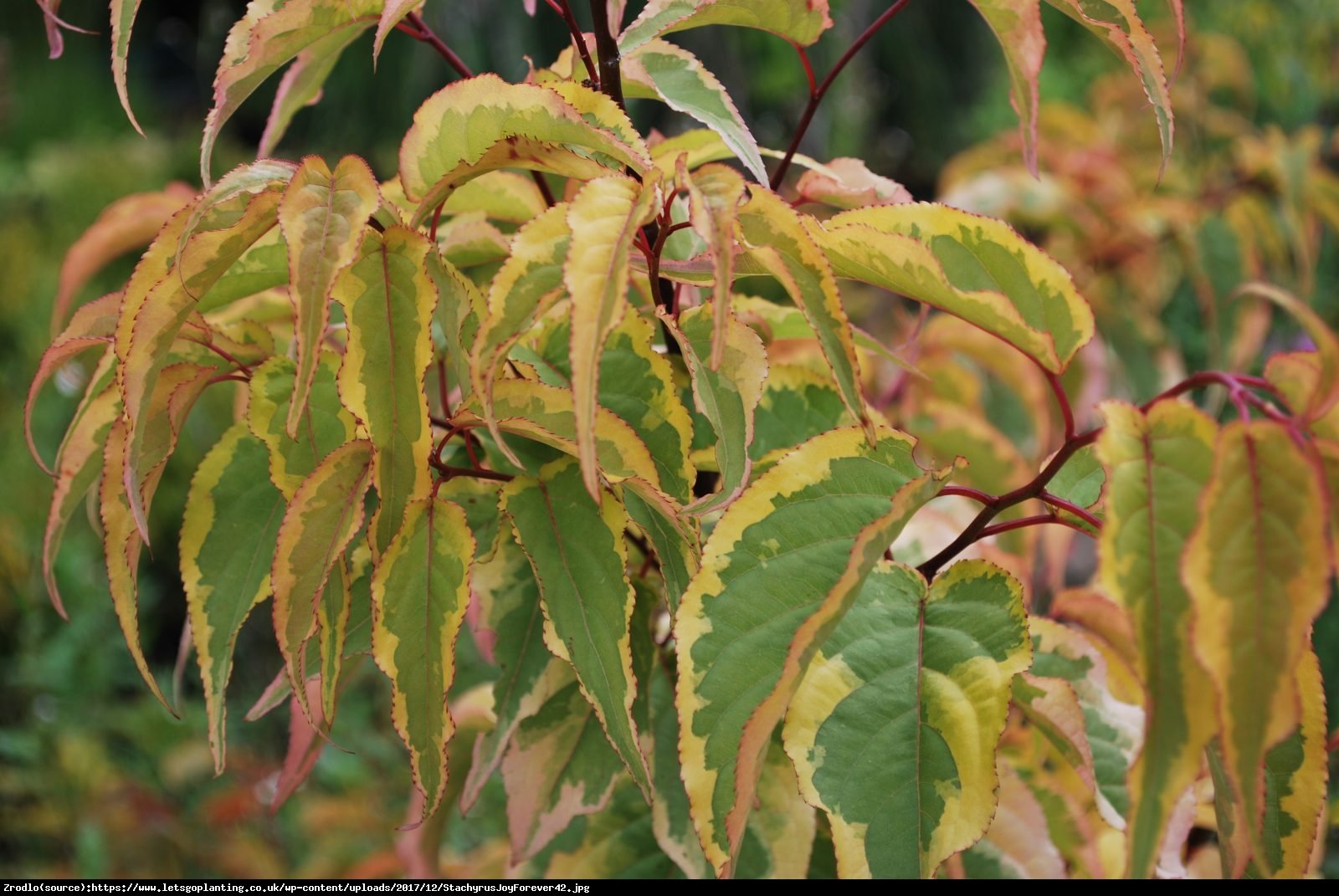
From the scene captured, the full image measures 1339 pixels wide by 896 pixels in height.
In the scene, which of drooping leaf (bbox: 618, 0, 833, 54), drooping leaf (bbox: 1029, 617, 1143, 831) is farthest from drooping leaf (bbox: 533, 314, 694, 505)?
drooping leaf (bbox: 1029, 617, 1143, 831)

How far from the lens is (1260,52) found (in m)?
2.21

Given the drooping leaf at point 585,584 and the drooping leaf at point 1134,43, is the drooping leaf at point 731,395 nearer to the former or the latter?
the drooping leaf at point 585,584

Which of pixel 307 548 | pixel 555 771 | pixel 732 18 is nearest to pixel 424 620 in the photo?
pixel 307 548

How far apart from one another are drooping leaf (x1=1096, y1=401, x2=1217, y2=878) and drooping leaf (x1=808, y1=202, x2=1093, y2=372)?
6 cm

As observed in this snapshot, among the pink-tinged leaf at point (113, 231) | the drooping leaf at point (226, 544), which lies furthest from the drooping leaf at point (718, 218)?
the pink-tinged leaf at point (113, 231)

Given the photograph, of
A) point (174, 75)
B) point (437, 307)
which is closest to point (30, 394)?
point (437, 307)

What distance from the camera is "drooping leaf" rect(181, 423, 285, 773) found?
0.39 metres

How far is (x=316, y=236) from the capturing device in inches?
12.8

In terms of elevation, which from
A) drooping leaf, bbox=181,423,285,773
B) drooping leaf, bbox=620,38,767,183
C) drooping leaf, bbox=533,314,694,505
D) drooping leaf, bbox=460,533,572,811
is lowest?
drooping leaf, bbox=460,533,572,811

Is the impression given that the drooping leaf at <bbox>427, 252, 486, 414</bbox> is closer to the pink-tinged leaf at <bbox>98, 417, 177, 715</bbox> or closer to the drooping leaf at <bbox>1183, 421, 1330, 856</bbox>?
the pink-tinged leaf at <bbox>98, 417, 177, 715</bbox>

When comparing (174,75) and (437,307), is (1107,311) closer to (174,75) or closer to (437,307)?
(437,307)

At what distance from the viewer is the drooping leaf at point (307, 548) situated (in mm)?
342

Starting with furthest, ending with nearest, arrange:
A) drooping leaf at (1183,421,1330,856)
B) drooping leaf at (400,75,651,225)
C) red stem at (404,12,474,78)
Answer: red stem at (404,12,474,78) < drooping leaf at (400,75,651,225) < drooping leaf at (1183,421,1330,856)

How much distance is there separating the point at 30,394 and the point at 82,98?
3601 millimetres
